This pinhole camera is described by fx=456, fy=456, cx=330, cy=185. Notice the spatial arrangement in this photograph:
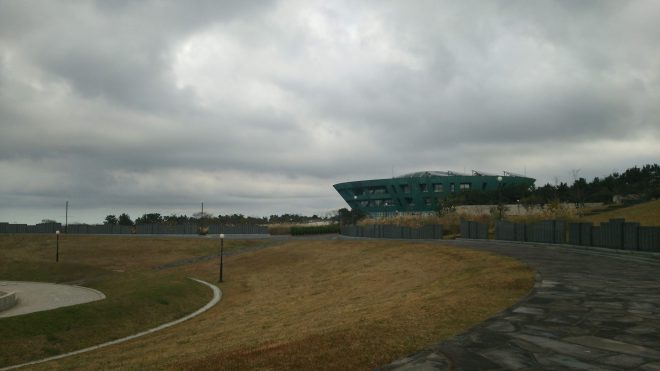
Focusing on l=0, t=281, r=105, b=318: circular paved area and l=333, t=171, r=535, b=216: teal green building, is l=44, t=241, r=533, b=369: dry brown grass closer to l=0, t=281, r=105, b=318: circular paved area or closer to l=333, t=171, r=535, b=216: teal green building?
l=0, t=281, r=105, b=318: circular paved area

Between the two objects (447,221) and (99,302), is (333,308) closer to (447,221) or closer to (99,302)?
(99,302)

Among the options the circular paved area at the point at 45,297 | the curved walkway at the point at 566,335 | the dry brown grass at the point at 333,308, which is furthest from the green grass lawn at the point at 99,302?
the curved walkway at the point at 566,335

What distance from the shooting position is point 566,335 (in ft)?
24.7

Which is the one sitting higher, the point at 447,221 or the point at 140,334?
the point at 447,221

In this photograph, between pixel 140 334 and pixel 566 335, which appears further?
pixel 140 334

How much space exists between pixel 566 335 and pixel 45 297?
27549 millimetres

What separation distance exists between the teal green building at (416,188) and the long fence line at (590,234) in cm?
7010

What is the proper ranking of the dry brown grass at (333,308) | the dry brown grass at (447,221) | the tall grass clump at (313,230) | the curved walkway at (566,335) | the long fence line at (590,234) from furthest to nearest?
the tall grass clump at (313,230) < the dry brown grass at (447,221) < the long fence line at (590,234) < the dry brown grass at (333,308) < the curved walkway at (566,335)

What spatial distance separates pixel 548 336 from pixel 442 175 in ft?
356

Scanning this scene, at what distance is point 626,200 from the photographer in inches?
2507

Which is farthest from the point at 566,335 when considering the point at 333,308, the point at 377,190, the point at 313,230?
the point at 377,190

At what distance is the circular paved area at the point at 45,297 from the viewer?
22.2m

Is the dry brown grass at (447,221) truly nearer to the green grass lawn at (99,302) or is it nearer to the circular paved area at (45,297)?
the green grass lawn at (99,302)

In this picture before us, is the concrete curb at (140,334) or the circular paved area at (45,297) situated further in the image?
the circular paved area at (45,297)
